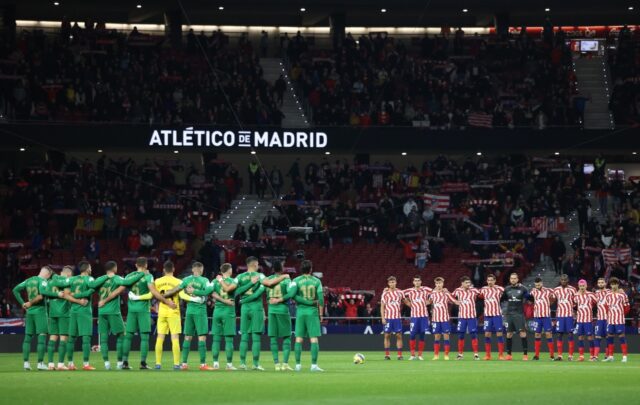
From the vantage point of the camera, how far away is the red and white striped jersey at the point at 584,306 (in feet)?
114

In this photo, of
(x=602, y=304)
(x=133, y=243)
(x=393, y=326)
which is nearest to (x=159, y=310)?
(x=393, y=326)

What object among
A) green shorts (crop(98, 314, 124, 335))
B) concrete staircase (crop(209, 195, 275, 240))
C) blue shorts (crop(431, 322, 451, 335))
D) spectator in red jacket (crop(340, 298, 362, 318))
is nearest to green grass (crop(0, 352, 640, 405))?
green shorts (crop(98, 314, 124, 335))

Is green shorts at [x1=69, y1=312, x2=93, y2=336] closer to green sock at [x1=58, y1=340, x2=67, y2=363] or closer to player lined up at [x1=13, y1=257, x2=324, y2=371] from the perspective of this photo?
player lined up at [x1=13, y1=257, x2=324, y2=371]

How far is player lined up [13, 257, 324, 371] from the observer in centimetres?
2541

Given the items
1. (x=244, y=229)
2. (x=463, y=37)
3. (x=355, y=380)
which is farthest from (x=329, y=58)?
(x=355, y=380)

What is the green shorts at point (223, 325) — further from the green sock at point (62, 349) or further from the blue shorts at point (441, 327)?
the blue shorts at point (441, 327)

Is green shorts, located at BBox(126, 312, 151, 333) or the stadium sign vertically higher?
the stadium sign

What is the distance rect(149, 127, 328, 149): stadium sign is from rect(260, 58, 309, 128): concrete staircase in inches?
40.5

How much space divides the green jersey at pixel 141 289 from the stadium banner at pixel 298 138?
1057 inches

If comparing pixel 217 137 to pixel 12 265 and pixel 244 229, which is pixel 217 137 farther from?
pixel 12 265

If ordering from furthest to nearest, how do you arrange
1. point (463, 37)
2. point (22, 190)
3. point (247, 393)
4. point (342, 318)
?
point (463, 37) < point (22, 190) < point (342, 318) < point (247, 393)

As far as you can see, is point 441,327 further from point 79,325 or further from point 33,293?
point 33,293

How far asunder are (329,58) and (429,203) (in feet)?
33.8

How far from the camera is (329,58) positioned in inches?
2279
